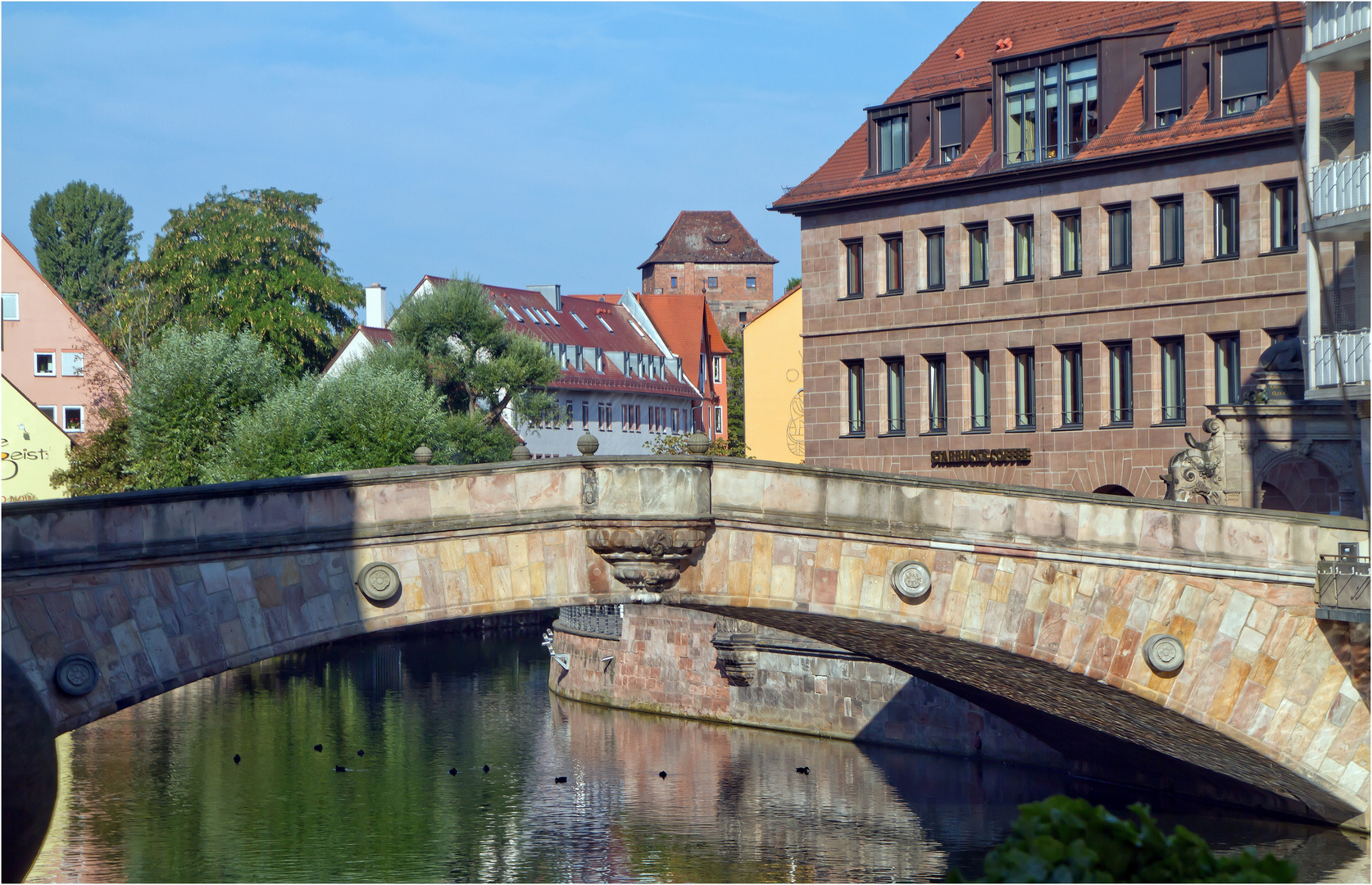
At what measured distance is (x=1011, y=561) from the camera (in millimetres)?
19719

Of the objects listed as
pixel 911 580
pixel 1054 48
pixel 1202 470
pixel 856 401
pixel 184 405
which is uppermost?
pixel 1054 48

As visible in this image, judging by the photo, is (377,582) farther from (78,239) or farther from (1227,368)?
(78,239)

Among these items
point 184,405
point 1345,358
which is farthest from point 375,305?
point 1345,358

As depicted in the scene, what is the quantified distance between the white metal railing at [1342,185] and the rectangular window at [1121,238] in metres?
8.45

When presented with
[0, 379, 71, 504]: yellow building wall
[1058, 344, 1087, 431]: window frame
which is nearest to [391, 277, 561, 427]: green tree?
[0, 379, 71, 504]: yellow building wall

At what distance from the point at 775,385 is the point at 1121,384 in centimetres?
1265

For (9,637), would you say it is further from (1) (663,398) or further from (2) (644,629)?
(1) (663,398)

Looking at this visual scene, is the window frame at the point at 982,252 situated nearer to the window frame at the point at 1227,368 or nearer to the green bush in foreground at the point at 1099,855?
the window frame at the point at 1227,368

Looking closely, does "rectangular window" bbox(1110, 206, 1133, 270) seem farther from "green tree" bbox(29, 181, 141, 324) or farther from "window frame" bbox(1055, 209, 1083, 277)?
"green tree" bbox(29, 181, 141, 324)

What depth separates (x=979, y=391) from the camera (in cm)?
3556

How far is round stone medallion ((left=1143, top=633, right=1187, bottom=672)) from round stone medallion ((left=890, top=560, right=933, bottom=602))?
8.65 ft

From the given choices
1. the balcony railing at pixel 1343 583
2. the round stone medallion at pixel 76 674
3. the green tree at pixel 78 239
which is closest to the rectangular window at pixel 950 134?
the balcony railing at pixel 1343 583

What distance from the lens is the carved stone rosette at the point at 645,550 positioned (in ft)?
62.3

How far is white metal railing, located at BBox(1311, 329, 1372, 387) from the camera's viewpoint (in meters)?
22.6
